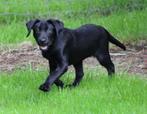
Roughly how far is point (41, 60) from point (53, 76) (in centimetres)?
248

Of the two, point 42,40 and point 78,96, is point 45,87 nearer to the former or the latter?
point 78,96

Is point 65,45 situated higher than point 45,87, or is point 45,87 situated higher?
point 65,45

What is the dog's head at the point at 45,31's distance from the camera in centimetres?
796

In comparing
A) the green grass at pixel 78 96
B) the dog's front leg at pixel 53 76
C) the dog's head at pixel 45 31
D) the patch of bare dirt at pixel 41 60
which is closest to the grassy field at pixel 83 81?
the green grass at pixel 78 96

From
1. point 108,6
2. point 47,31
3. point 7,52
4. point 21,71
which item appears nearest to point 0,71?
point 21,71

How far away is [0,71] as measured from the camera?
9758 millimetres

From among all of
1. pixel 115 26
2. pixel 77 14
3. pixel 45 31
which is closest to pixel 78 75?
pixel 45 31

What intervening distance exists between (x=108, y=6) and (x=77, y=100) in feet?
20.6

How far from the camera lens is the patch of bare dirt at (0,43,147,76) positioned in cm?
980

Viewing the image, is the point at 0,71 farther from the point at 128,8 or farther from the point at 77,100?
the point at 128,8

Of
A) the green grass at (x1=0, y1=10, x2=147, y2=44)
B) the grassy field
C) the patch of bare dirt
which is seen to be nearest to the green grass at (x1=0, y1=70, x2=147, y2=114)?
the grassy field

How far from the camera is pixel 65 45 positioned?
8.35 meters

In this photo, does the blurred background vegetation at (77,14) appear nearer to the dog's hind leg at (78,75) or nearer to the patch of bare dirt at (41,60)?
the patch of bare dirt at (41,60)

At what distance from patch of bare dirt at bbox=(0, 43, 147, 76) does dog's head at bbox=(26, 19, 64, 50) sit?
1844 millimetres
